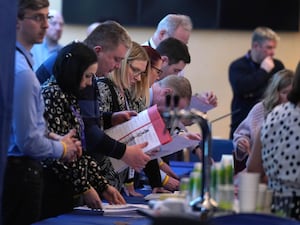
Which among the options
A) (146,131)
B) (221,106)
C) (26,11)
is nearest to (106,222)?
(146,131)

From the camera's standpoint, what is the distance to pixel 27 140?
3215mm


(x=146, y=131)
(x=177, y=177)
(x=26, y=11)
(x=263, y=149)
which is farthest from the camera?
(x=177, y=177)

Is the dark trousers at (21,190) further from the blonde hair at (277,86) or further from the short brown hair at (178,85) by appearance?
the blonde hair at (277,86)

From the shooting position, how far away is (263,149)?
3113mm

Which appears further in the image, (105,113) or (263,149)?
(105,113)

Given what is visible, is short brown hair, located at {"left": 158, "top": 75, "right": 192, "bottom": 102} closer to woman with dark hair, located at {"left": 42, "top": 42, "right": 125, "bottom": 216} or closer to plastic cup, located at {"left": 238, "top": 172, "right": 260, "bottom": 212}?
woman with dark hair, located at {"left": 42, "top": 42, "right": 125, "bottom": 216}

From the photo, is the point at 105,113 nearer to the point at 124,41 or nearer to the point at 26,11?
the point at 124,41

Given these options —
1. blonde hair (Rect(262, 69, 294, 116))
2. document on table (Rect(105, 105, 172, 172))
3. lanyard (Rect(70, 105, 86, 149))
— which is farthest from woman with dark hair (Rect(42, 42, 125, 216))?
blonde hair (Rect(262, 69, 294, 116))

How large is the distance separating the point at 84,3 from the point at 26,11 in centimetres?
583

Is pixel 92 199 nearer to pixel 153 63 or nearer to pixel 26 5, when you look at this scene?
pixel 26 5

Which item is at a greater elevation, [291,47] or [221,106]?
[291,47]

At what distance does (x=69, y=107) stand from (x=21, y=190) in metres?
0.40

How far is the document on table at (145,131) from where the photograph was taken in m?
3.69

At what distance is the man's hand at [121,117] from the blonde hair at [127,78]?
0.19 m
